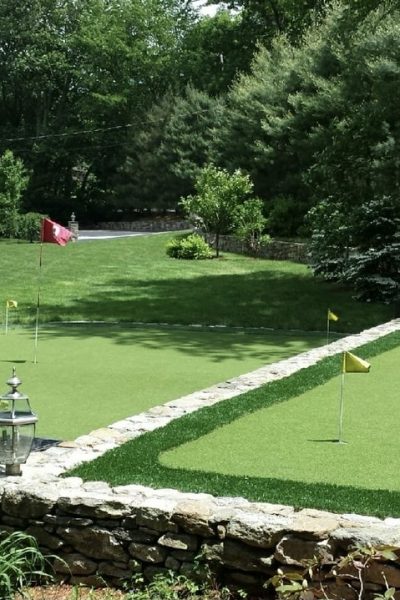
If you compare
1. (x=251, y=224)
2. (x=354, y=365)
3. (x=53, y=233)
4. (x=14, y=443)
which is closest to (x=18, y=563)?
(x=14, y=443)

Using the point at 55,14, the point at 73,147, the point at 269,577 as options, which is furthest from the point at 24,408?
the point at 55,14

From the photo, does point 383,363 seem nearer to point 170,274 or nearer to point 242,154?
point 170,274

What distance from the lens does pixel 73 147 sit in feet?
170

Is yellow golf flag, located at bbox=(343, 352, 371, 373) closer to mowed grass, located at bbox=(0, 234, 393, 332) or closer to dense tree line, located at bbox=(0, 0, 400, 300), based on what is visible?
mowed grass, located at bbox=(0, 234, 393, 332)

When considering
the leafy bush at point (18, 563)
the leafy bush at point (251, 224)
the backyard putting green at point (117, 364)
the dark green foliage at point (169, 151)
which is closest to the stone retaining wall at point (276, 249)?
the leafy bush at point (251, 224)

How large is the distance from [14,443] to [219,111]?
131 ft

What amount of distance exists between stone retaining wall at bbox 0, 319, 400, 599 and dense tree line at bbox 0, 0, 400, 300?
50.1 feet

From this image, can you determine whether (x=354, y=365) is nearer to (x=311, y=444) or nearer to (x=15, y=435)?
(x=311, y=444)

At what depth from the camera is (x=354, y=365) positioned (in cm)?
701

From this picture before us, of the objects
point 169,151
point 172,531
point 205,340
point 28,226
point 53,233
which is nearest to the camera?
point 172,531

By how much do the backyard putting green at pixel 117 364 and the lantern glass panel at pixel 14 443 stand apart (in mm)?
2121

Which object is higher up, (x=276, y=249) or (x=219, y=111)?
(x=219, y=111)

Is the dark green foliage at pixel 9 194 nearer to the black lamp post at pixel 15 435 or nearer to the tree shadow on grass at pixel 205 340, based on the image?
the tree shadow on grass at pixel 205 340

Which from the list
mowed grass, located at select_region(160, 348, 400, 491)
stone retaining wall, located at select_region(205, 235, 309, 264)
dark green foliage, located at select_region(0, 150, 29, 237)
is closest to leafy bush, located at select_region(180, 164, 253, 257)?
stone retaining wall, located at select_region(205, 235, 309, 264)
